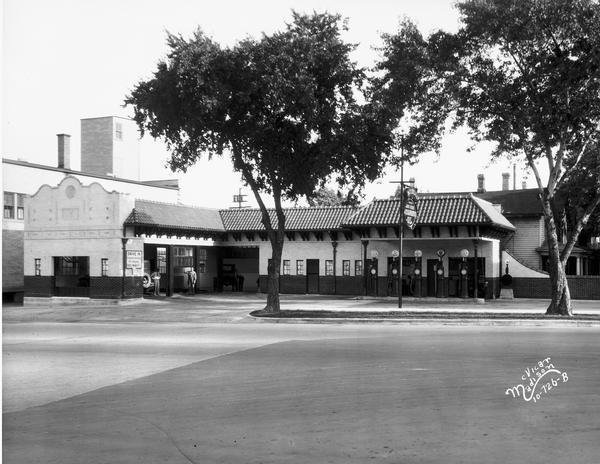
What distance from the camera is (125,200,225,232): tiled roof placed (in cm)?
3477

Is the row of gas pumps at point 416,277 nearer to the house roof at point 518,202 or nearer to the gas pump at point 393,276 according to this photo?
the gas pump at point 393,276

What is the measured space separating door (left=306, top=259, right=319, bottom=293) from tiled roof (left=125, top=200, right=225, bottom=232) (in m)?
5.81

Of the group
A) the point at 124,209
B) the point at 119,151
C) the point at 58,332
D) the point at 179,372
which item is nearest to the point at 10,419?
the point at 179,372

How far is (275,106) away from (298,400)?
16.0 m

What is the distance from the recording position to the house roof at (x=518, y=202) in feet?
147

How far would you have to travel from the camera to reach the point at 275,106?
79.7ft

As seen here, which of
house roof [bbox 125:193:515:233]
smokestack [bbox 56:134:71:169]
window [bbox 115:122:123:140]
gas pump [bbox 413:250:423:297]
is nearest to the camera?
house roof [bbox 125:193:515:233]

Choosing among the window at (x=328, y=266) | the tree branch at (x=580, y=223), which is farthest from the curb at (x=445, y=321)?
the window at (x=328, y=266)

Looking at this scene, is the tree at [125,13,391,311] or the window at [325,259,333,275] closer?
the tree at [125,13,391,311]

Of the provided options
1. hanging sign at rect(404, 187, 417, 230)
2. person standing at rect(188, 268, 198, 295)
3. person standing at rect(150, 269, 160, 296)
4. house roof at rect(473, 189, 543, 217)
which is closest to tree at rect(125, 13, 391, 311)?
hanging sign at rect(404, 187, 417, 230)

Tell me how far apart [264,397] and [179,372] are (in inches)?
111

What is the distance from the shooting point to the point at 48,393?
1058 cm

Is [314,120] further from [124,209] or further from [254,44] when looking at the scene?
[124,209]

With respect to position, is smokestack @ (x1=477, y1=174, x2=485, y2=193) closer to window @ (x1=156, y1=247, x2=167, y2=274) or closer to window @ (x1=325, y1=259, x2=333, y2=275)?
window @ (x1=325, y1=259, x2=333, y2=275)
